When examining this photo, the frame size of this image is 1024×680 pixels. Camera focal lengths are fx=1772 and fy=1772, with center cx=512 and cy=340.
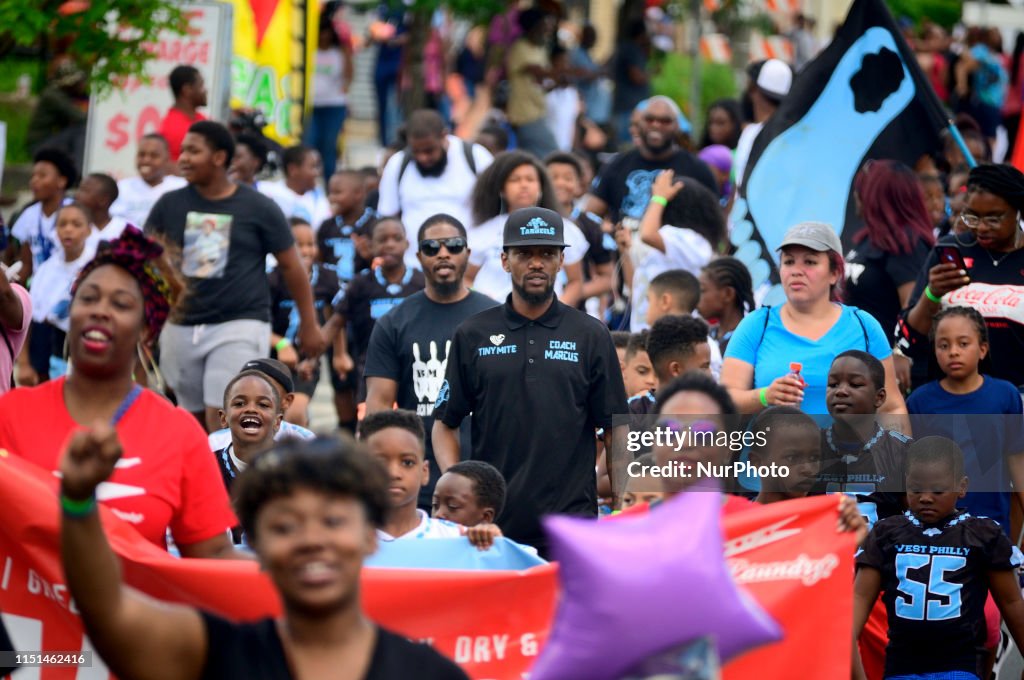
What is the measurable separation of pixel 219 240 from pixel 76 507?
249 inches

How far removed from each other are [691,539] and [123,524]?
2092 millimetres

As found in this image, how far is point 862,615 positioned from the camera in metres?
6.94

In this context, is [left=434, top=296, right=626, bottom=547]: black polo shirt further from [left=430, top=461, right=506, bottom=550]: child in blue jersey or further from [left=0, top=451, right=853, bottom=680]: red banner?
[left=0, top=451, right=853, bottom=680]: red banner

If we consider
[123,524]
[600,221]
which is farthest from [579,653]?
[600,221]

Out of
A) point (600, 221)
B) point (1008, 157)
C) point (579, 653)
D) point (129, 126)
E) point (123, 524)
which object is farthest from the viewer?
point (1008, 157)

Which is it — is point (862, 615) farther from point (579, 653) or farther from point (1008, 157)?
point (1008, 157)

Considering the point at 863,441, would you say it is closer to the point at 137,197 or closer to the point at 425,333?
the point at 425,333

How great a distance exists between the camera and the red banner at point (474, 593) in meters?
5.30

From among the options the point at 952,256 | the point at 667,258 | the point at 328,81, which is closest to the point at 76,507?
the point at 952,256

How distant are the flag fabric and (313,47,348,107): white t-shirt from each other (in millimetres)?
8825

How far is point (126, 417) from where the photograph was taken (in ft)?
17.0

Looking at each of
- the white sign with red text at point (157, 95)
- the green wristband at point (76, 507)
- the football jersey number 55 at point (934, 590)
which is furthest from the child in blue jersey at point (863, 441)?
the white sign with red text at point (157, 95)

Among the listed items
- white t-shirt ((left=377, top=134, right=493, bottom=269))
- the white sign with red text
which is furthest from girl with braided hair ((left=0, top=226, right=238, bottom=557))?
the white sign with red text

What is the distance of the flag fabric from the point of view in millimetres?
11305
